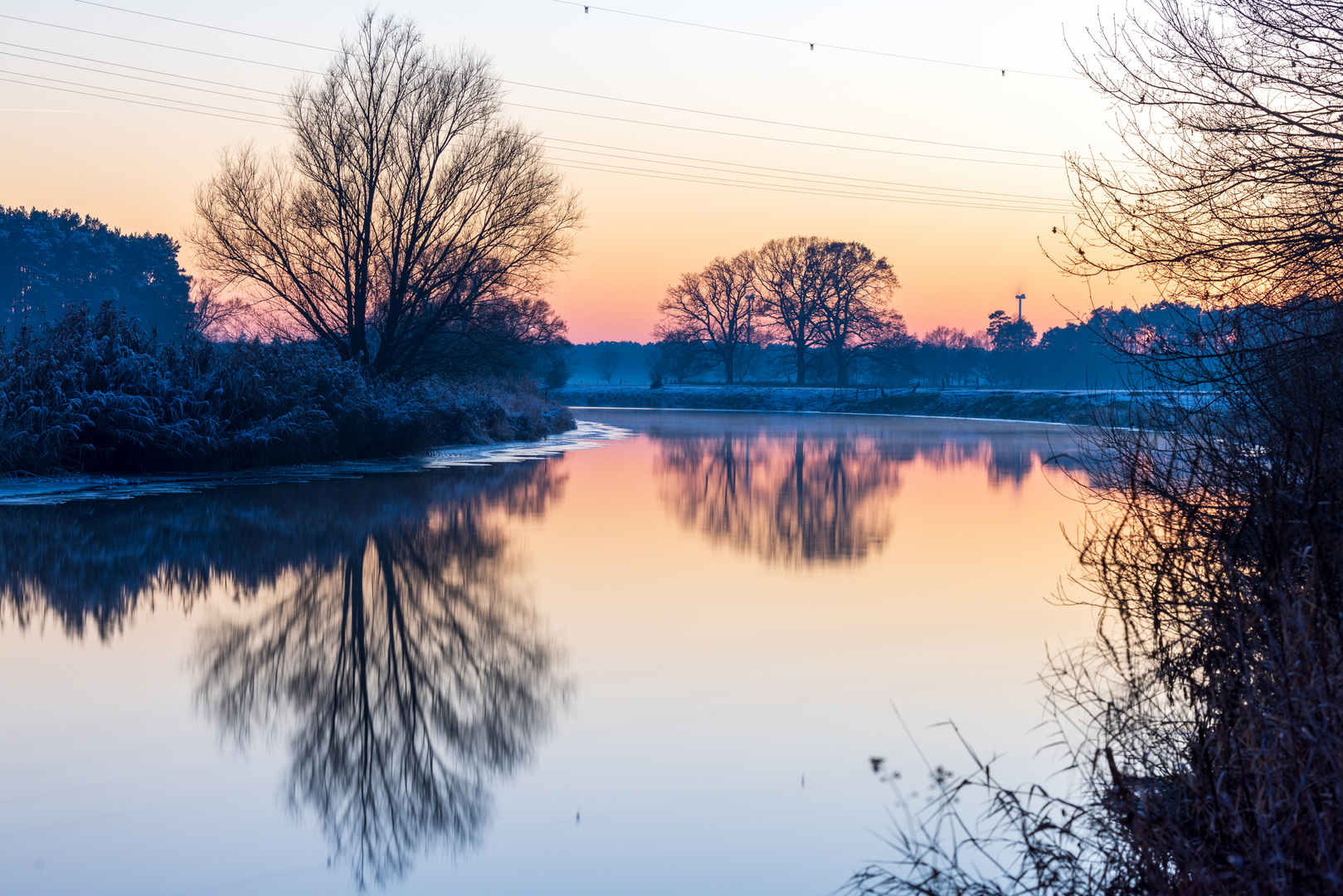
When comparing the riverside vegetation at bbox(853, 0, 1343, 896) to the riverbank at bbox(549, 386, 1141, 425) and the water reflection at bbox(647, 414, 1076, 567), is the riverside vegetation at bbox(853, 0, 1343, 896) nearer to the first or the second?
the water reflection at bbox(647, 414, 1076, 567)

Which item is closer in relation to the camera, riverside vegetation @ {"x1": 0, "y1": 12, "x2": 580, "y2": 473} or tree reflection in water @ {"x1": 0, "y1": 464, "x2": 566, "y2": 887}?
tree reflection in water @ {"x1": 0, "y1": 464, "x2": 566, "y2": 887}

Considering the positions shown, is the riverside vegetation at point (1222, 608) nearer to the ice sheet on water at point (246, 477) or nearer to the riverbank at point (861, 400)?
the ice sheet on water at point (246, 477)

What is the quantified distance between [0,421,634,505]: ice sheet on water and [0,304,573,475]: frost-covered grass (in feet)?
1.22

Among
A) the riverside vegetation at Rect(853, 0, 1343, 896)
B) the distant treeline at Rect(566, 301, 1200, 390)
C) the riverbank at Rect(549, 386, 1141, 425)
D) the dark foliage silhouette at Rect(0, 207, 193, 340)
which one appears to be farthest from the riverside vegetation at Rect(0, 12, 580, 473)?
the dark foliage silhouette at Rect(0, 207, 193, 340)

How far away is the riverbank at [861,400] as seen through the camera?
5416cm

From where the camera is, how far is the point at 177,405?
18.0 metres

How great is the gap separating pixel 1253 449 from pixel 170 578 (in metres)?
8.59

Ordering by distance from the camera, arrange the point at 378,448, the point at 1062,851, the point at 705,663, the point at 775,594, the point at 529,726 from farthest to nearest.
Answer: the point at 378,448 < the point at 775,594 < the point at 705,663 < the point at 529,726 < the point at 1062,851

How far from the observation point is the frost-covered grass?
1645 centimetres

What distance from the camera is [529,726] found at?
219 inches

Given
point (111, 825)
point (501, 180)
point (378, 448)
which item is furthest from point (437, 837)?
point (501, 180)

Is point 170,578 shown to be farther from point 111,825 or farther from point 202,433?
point 202,433

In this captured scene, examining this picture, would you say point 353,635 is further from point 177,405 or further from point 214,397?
point 214,397

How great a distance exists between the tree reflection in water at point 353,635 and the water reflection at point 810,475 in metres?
3.01
